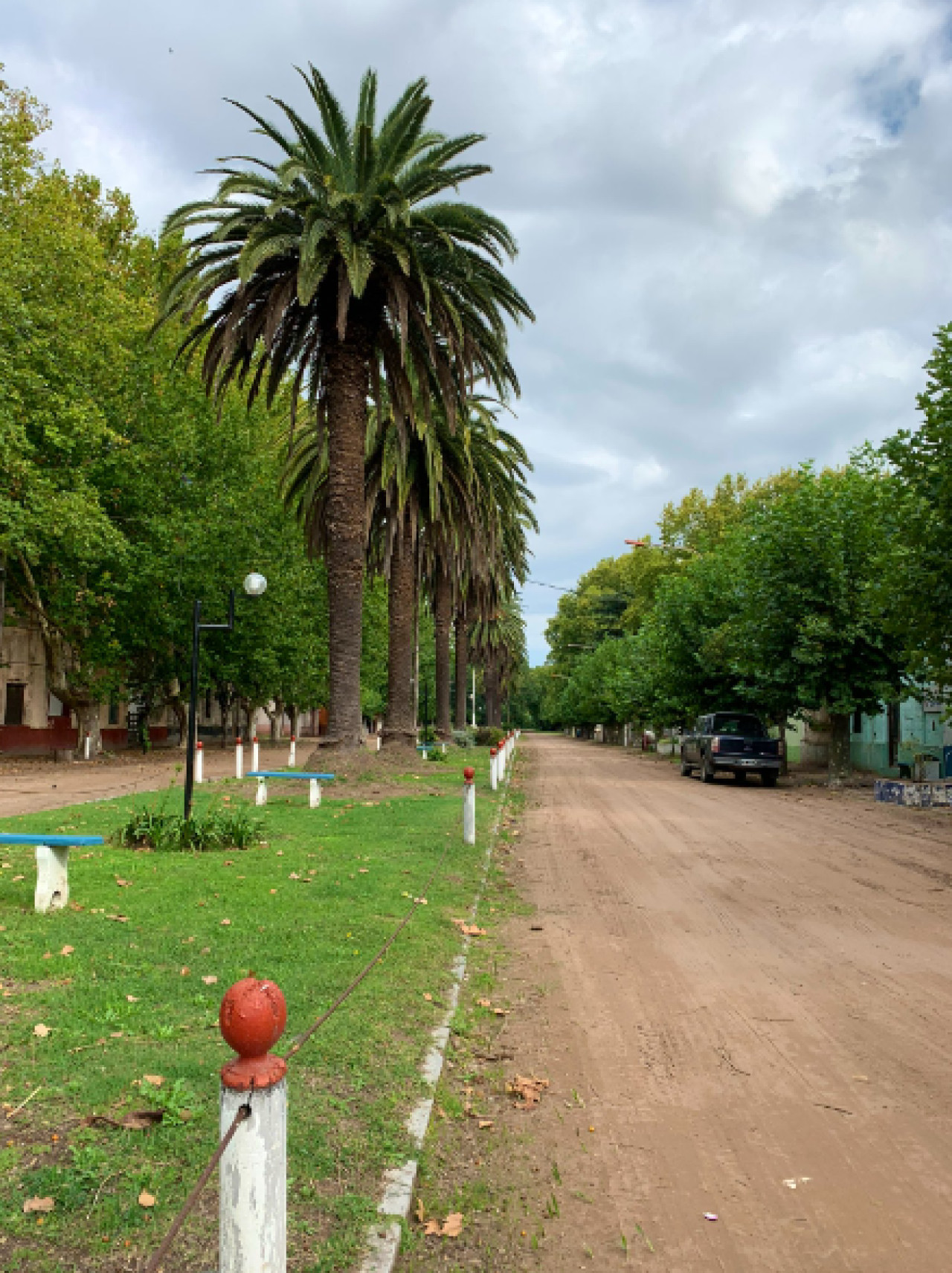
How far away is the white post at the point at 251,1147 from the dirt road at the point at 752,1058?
1.57m

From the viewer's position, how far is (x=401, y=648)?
2497cm

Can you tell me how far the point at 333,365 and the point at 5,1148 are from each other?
16259mm

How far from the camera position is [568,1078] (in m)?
5.05

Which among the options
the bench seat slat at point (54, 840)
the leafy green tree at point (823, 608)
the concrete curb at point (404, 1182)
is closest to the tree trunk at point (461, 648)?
the leafy green tree at point (823, 608)

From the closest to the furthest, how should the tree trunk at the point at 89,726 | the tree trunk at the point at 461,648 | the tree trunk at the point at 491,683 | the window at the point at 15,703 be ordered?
1. the tree trunk at the point at 89,726
2. the window at the point at 15,703
3. the tree trunk at the point at 461,648
4. the tree trunk at the point at 491,683

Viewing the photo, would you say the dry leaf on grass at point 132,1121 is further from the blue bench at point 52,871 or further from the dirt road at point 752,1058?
the blue bench at point 52,871

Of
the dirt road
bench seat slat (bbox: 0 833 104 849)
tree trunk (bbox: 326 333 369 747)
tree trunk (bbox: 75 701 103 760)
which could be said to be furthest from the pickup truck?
bench seat slat (bbox: 0 833 104 849)

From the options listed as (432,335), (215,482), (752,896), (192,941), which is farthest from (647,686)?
(192,941)

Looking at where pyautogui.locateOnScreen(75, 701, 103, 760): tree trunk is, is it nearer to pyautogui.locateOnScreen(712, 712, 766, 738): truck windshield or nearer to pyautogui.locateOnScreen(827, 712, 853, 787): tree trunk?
pyautogui.locateOnScreen(712, 712, 766, 738): truck windshield

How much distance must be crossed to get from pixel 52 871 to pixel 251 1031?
5.75m

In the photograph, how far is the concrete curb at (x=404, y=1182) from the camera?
3094mm

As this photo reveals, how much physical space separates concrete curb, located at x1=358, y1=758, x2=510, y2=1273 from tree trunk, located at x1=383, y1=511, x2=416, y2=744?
1895 centimetres

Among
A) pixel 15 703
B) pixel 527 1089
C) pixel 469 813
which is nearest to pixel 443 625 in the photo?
pixel 15 703

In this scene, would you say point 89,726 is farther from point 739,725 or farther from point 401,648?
point 739,725
